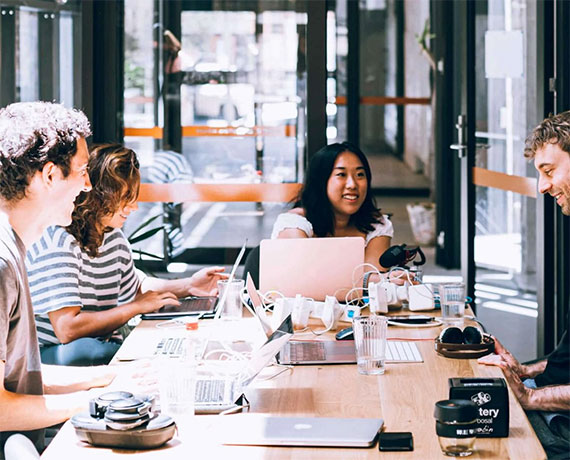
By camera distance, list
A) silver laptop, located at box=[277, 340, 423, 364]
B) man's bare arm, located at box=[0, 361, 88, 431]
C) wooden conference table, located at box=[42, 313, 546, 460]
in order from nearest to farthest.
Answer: wooden conference table, located at box=[42, 313, 546, 460]
man's bare arm, located at box=[0, 361, 88, 431]
silver laptop, located at box=[277, 340, 423, 364]

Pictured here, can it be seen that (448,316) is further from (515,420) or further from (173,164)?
(173,164)

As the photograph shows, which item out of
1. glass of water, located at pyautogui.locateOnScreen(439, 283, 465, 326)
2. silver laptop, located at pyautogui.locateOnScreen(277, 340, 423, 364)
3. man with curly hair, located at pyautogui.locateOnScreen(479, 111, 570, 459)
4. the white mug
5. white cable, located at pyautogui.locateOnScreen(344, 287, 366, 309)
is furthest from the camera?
white cable, located at pyautogui.locateOnScreen(344, 287, 366, 309)

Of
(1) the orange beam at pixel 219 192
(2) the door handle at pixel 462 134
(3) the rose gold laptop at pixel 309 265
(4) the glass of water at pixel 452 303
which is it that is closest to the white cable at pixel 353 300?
(3) the rose gold laptop at pixel 309 265

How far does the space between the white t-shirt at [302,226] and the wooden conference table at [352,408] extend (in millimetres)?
1132

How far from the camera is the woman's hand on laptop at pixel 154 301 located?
3.23 metres

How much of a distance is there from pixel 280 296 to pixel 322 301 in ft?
0.49

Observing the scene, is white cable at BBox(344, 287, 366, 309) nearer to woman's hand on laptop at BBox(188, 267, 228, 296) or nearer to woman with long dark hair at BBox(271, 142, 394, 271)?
woman's hand on laptop at BBox(188, 267, 228, 296)

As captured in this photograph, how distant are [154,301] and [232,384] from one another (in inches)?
43.5

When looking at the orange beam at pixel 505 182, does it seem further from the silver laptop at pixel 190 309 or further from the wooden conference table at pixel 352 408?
the wooden conference table at pixel 352 408

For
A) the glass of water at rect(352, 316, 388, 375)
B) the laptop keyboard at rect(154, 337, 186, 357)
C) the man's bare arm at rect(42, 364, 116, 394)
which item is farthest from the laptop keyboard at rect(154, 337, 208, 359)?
the glass of water at rect(352, 316, 388, 375)

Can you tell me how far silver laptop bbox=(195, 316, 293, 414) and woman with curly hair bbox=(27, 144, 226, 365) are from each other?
97cm

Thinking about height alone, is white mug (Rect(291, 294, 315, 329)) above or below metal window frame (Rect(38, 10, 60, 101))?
below

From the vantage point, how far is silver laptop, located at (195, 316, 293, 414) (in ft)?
6.88

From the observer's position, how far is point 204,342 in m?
2.70
